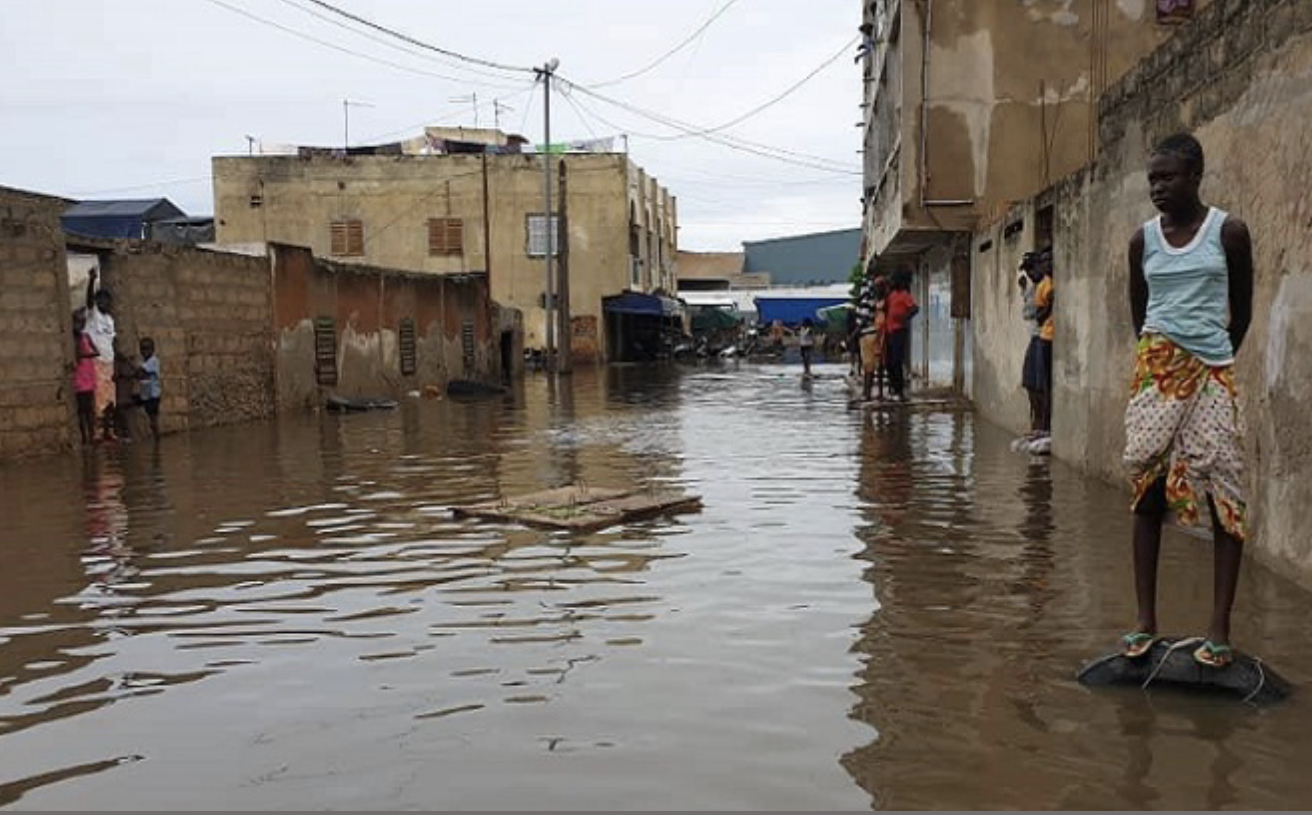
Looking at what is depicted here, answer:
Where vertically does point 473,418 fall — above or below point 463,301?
below

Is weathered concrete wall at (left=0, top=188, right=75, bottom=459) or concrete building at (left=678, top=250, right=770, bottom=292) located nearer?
weathered concrete wall at (left=0, top=188, right=75, bottom=459)

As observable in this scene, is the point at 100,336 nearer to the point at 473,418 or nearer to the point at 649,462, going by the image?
the point at 473,418

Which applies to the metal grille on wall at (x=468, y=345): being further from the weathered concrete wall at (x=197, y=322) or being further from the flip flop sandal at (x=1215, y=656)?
the flip flop sandal at (x=1215, y=656)

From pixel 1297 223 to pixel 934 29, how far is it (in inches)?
503

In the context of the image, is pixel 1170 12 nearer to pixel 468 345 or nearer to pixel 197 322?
pixel 197 322

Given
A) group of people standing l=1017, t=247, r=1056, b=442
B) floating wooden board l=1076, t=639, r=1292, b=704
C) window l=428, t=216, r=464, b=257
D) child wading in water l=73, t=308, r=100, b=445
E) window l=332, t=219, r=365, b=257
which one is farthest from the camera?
window l=332, t=219, r=365, b=257

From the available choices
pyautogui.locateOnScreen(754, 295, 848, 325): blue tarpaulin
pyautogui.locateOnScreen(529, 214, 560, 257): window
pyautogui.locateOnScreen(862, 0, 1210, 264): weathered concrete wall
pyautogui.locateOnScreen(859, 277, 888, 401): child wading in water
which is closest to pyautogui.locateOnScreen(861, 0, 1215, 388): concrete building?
pyautogui.locateOnScreen(862, 0, 1210, 264): weathered concrete wall

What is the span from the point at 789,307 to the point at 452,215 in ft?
73.0

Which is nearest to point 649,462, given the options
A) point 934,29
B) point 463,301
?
point 934,29

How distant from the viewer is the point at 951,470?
35.1 feet

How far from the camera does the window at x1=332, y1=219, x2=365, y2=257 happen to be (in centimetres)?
4544

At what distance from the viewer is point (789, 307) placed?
6166 centimetres

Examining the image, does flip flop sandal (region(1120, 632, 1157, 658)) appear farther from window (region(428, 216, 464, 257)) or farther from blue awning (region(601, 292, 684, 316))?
window (region(428, 216, 464, 257))

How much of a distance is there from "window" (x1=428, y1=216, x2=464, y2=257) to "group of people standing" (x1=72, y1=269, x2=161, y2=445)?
96.6 ft
